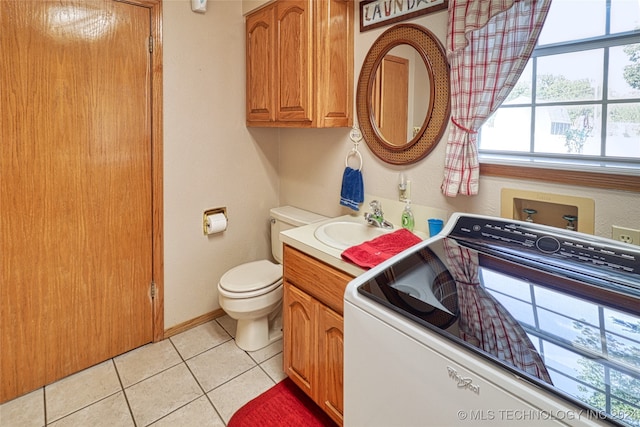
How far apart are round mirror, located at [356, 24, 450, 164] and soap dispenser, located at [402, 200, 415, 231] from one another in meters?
0.22

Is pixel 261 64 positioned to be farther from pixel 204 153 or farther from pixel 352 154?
pixel 352 154

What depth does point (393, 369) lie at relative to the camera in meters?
0.89

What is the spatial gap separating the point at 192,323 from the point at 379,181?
62.5 inches

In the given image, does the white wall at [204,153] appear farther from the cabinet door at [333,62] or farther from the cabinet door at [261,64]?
the cabinet door at [333,62]

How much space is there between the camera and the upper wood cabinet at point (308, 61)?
1.82 meters

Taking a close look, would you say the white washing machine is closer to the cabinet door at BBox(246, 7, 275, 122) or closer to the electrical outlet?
the electrical outlet

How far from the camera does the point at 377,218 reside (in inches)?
70.2

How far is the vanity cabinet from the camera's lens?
1429mm

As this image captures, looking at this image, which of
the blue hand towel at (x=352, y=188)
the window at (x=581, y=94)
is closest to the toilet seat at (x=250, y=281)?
the blue hand towel at (x=352, y=188)

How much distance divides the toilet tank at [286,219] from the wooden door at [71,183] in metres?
0.79

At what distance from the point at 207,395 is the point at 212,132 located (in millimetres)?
1553

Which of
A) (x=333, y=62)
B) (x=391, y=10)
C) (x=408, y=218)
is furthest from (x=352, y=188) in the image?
(x=391, y=10)

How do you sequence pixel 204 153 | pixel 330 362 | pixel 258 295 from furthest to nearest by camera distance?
1. pixel 204 153
2. pixel 258 295
3. pixel 330 362

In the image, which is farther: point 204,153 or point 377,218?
point 204,153
